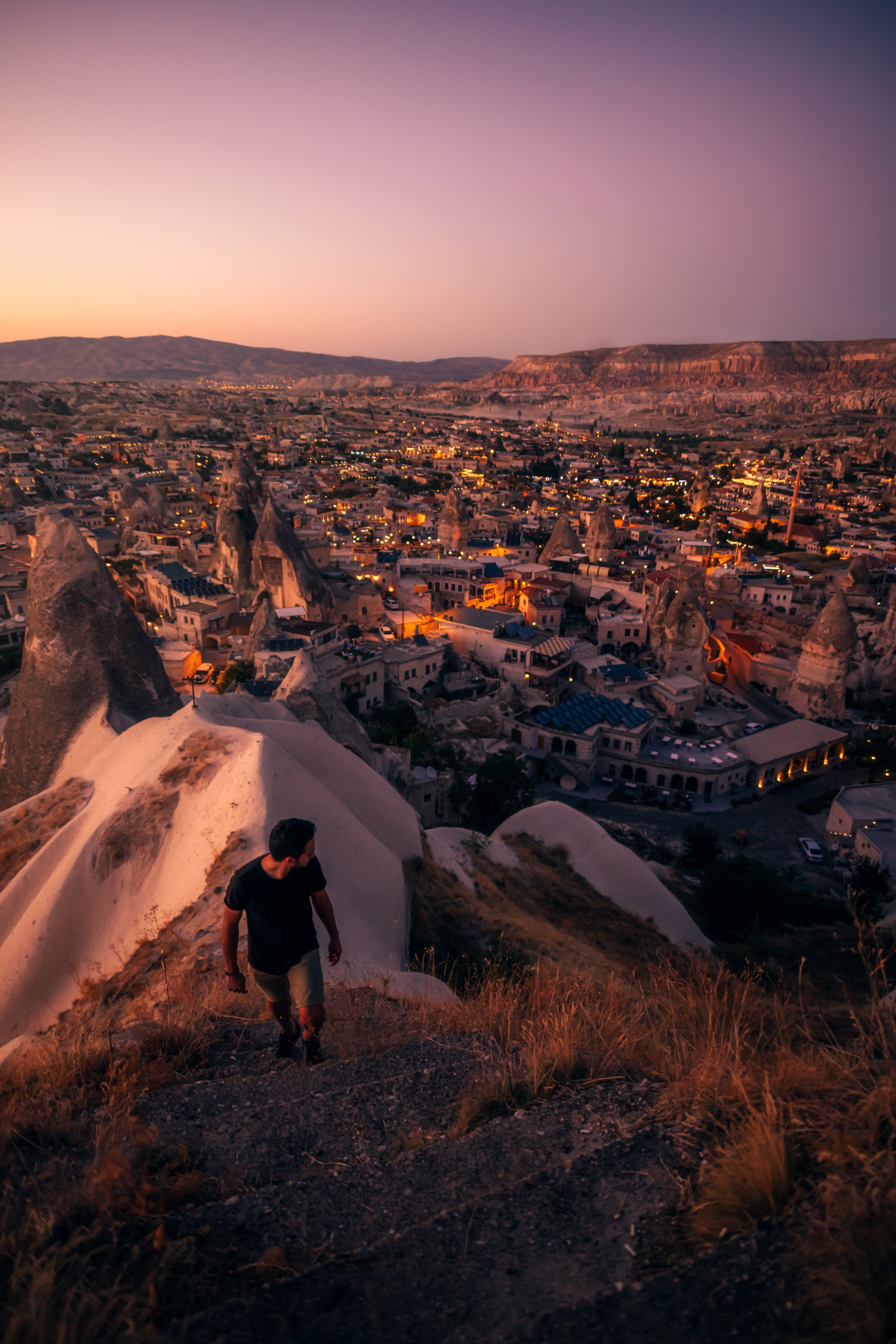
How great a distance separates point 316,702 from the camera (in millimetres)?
12727

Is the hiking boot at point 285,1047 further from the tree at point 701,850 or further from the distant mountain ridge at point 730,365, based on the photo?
the distant mountain ridge at point 730,365

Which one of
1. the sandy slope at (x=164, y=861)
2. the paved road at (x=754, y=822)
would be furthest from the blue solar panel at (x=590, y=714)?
the sandy slope at (x=164, y=861)

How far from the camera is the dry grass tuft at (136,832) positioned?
7750 mm

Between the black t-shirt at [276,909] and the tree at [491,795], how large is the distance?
14212 millimetres

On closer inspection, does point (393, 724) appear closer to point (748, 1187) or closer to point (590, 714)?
point (590, 714)

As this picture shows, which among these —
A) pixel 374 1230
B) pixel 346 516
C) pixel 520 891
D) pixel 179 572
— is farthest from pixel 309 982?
pixel 346 516

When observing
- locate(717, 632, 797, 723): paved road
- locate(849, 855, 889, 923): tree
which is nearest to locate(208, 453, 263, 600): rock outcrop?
locate(717, 632, 797, 723): paved road

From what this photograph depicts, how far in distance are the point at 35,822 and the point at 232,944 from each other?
7.52m

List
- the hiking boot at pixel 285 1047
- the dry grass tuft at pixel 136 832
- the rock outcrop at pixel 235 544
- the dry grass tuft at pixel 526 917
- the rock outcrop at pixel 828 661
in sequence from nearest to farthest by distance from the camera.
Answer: the hiking boot at pixel 285 1047
the dry grass tuft at pixel 136 832
the dry grass tuft at pixel 526 917
the rock outcrop at pixel 828 661
the rock outcrop at pixel 235 544

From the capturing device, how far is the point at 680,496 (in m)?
68.6

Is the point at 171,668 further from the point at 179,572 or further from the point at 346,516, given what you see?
the point at 346,516

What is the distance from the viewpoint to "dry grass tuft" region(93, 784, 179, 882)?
25.4 ft

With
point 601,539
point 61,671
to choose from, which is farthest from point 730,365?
point 61,671

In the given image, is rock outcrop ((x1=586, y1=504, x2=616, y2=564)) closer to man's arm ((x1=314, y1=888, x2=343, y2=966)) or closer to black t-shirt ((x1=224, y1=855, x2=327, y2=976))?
man's arm ((x1=314, y1=888, x2=343, y2=966))
